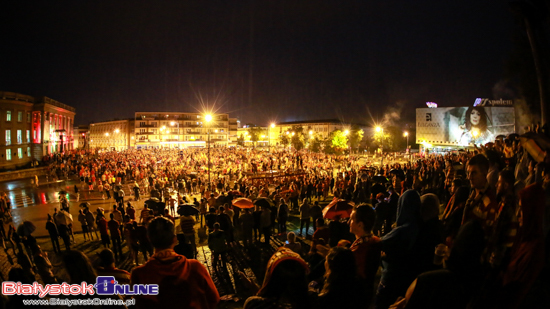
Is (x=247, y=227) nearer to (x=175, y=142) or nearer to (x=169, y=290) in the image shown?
(x=169, y=290)

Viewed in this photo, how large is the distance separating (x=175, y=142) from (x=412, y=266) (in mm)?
98308

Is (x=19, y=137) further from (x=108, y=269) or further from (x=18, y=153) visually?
(x=108, y=269)

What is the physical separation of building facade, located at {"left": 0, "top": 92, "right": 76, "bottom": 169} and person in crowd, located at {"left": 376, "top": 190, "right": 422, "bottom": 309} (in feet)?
167

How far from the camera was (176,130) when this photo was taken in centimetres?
9656

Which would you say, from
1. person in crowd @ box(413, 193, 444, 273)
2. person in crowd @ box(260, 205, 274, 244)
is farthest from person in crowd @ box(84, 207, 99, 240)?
person in crowd @ box(413, 193, 444, 273)

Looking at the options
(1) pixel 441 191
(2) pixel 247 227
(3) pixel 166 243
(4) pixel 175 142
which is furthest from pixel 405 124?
(3) pixel 166 243

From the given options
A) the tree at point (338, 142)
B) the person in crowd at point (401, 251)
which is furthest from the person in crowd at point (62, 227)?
the tree at point (338, 142)

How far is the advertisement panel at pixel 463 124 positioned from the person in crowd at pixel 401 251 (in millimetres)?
46402

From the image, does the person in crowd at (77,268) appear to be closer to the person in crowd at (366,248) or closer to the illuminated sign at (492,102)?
the person in crowd at (366,248)

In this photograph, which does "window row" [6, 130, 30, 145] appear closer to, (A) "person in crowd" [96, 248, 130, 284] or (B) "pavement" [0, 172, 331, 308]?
(B) "pavement" [0, 172, 331, 308]

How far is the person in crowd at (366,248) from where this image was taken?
99.0 inches

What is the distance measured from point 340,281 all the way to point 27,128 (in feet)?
197

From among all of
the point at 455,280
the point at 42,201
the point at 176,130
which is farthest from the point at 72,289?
the point at 176,130

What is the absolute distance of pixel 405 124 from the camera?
3322 inches
